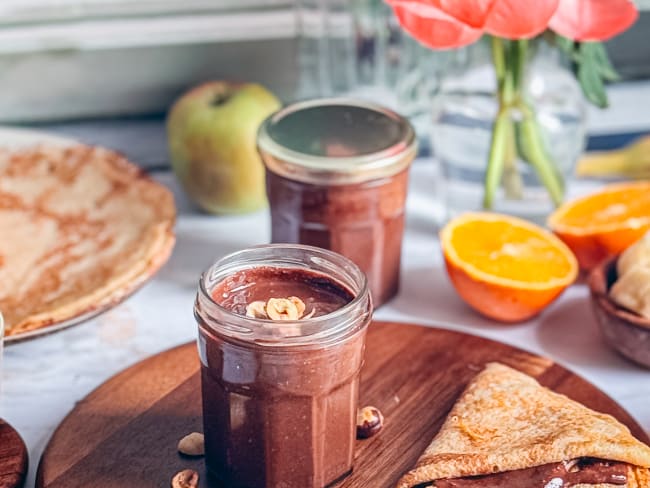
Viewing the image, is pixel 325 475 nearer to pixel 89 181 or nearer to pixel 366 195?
pixel 366 195

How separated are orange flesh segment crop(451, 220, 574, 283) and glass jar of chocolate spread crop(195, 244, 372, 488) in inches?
14.6

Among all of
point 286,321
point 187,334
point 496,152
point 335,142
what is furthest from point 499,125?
point 286,321

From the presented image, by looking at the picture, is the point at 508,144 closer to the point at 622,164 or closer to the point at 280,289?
the point at 622,164

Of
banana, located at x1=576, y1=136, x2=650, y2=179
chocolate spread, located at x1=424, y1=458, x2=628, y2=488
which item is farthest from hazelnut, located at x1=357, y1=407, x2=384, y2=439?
banana, located at x1=576, y1=136, x2=650, y2=179

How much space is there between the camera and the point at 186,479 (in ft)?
3.55

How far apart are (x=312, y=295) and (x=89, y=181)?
65cm

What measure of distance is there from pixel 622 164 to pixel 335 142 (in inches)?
25.0

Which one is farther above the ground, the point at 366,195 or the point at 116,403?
the point at 366,195

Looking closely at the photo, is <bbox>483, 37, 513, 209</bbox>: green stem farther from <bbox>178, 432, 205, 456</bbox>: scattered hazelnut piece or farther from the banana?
<bbox>178, 432, 205, 456</bbox>: scattered hazelnut piece

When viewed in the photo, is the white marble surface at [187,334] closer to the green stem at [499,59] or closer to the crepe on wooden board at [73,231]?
the crepe on wooden board at [73,231]

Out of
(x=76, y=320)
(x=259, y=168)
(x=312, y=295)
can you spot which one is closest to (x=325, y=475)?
(x=312, y=295)

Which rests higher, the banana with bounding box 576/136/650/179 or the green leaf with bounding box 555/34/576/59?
the green leaf with bounding box 555/34/576/59

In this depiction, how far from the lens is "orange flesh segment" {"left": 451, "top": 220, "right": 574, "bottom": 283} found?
1398 millimetres

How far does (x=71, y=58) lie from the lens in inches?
70.7
